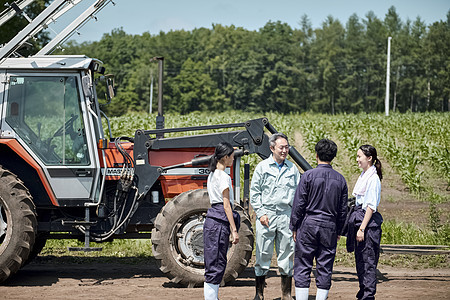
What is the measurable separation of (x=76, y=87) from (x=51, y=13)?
3.63ft

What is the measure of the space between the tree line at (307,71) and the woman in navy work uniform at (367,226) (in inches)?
3176

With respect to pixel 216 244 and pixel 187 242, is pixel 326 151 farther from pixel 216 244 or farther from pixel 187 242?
pixel 187 242

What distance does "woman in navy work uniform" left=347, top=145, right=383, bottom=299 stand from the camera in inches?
260

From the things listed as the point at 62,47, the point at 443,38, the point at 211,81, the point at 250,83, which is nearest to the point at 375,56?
the point at 443,38

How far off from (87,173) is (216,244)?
2.82 meters

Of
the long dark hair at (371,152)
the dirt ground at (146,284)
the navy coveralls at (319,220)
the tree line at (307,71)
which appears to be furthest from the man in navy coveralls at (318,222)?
the tree line at (307,71)

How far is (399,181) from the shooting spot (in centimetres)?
1989

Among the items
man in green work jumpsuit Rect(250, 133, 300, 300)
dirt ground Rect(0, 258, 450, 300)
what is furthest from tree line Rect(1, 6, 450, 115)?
man in green work jumpsuit Rect(250, 133, 300, 300)

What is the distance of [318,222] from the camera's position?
6.25m

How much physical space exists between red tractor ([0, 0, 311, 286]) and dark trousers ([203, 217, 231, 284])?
1.68 meters

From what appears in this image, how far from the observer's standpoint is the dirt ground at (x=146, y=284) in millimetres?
7512

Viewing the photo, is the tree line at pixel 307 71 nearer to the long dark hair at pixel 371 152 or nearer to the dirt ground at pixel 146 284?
the dirt ground at pixel 146 284

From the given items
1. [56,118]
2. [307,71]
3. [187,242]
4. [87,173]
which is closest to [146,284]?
[187,242]

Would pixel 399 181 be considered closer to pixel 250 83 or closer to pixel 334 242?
pixel 334 242
